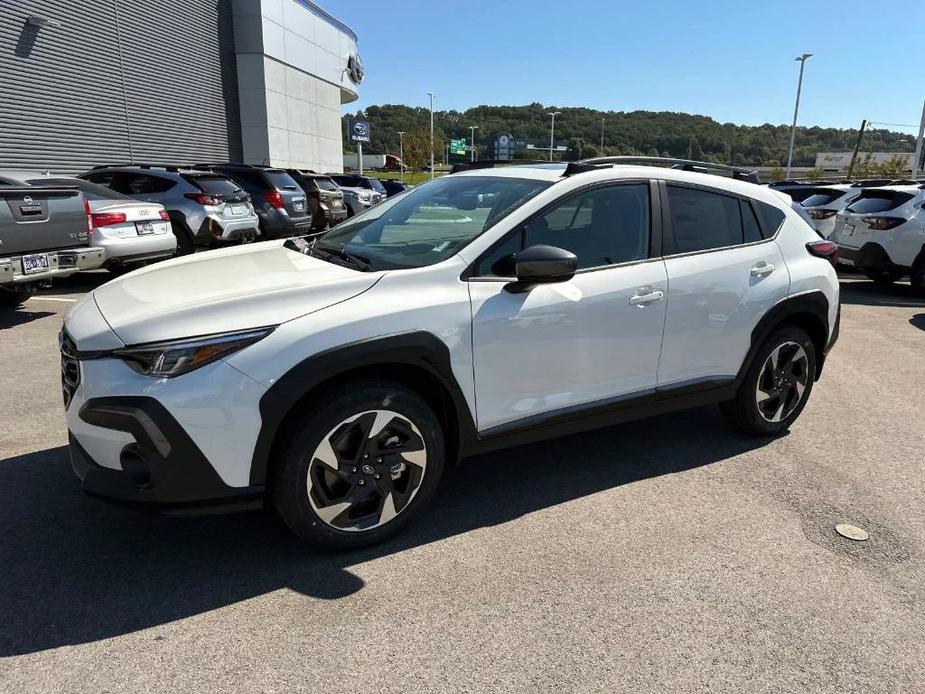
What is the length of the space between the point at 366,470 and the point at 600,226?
1.82 meters

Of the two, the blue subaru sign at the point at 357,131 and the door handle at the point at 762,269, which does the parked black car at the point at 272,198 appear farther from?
the blue subaru sign at the point at 357,131

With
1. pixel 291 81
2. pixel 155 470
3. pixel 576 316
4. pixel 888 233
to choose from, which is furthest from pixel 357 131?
pixel 155 470

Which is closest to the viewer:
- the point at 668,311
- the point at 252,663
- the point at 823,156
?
the point at 252,663

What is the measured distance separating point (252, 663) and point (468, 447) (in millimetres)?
1314

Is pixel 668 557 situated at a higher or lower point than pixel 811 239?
lower

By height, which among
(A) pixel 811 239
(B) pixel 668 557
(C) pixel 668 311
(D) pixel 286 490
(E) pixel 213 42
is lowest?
(B) pixel 668 557

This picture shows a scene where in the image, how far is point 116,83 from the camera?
59.6 feet

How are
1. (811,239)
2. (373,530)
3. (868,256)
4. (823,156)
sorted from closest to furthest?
(373,530), (811,239), (868,256), (823,156)

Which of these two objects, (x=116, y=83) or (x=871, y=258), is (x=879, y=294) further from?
(x=116, y=83)

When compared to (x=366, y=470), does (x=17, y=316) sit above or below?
below

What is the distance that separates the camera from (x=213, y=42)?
74.9 ft

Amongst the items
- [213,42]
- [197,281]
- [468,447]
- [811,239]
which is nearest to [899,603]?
[468,447]

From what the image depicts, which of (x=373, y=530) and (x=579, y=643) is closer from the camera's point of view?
(x=579, y=643)

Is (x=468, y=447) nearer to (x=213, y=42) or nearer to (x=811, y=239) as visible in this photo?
(x=811, y=239)
